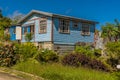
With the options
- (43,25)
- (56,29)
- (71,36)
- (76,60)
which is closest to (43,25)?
(43,25)

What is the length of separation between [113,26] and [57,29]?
11.7 metres

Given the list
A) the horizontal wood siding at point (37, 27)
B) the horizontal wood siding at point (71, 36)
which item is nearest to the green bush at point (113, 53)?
the horizontal wood siding at point (71, 36)

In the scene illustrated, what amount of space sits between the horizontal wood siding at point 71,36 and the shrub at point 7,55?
570 inches

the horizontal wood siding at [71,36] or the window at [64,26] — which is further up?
the window at [64,26]

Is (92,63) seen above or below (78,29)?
below

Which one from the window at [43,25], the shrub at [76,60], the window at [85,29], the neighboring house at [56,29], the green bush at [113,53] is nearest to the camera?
the shrub at [76,60]

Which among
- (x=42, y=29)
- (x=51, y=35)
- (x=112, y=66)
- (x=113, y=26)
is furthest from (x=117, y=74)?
(x=113, y=26)

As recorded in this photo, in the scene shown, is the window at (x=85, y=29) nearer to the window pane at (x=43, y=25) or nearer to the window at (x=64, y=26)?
the window at (x=64, y=26)

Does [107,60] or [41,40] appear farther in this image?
[41,40]

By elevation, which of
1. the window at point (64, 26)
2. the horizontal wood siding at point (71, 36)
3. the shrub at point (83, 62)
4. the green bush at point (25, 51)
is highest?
the window at point (64, 26)

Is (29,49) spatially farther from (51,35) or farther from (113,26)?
(113,26)

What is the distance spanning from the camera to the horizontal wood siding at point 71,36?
32.7 m

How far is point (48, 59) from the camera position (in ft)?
68.8

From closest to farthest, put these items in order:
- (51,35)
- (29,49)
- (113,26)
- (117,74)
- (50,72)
Answer: (117,74)
(50,72)
(29,49)
(51,35)
(113,26)
